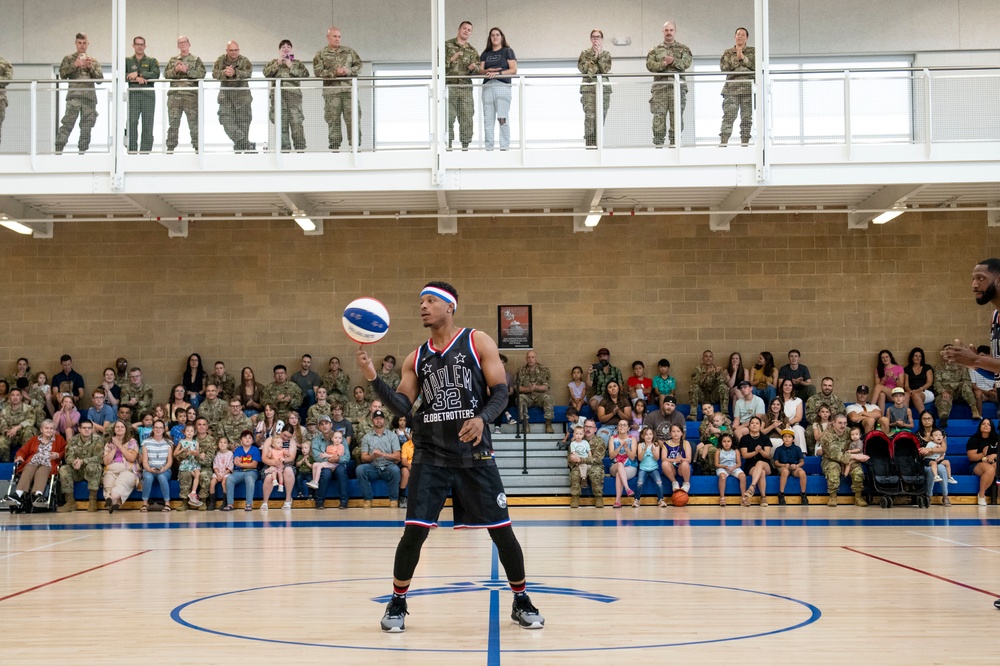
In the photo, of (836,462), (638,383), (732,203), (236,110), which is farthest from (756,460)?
(236,110)

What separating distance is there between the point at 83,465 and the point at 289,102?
687 cm

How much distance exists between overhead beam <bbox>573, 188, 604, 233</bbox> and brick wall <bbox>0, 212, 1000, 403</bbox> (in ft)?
1.56

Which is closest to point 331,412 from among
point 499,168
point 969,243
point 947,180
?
point 499,168

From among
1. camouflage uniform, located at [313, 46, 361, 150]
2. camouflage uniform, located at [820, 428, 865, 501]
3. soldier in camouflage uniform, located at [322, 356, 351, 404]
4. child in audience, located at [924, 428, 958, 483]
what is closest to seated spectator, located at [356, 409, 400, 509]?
soldier in camouflage uniform, located at [322, 356, 351, 404]

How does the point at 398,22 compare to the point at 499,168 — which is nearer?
the point at 499,168

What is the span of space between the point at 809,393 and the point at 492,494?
15.0 metres

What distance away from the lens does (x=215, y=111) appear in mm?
17234

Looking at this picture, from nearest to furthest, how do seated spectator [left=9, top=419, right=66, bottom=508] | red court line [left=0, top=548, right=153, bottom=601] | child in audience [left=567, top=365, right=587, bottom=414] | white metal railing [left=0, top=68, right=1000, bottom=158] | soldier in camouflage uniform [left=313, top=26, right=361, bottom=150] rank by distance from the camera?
red court line [left=0, top=548, right=153, bottom=601] → white metal railing [left=0, top=68, right=1000, bottom=158] → soldier in camouflage uniform [left=313, top=26, right=361, bottom=150] → seated spectator [left=9, top=419, right=66, bottom=508] → child in audience [left=567, top=365, right=587, bottom=414]

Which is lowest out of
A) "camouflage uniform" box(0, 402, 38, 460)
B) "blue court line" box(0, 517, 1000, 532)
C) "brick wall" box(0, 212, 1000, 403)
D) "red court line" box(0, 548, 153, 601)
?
"blue court line" box(0, 517, 1000, 532)

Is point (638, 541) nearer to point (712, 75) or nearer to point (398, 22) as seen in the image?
point (712, 75)

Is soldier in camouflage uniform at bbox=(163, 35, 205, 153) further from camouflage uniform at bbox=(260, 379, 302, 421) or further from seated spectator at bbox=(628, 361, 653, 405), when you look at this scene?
seated spectator at bbox=(628, 361, 653, 405)

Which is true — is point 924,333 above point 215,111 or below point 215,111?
below

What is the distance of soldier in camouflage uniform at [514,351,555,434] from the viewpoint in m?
20.4

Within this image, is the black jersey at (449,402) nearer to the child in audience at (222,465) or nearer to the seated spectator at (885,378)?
the child in audience at (222,465)
